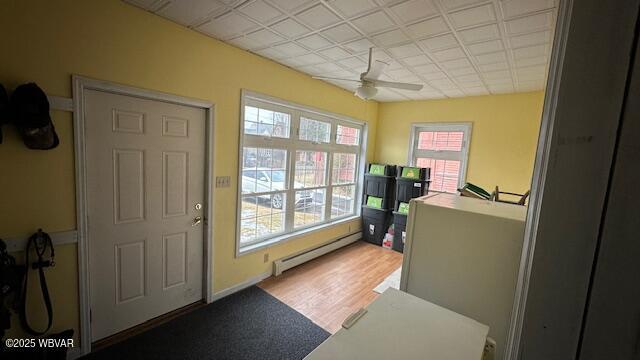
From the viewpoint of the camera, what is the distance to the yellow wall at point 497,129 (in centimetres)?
345

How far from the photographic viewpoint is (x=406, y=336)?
2.80 feet

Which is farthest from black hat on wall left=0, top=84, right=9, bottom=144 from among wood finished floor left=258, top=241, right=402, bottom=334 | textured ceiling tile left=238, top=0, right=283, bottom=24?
wood finished floor left=258, top=241, right=402, bottom=334

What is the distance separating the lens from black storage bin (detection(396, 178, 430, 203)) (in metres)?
4.07

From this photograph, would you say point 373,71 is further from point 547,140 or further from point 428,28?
point 547,140

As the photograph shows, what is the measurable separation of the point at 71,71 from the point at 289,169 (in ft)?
7.27

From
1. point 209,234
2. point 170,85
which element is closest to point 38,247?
point 209,234

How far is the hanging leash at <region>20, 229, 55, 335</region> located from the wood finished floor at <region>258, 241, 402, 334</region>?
177cm

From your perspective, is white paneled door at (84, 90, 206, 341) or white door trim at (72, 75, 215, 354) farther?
white paneled door at (84, 90, 206, 341)

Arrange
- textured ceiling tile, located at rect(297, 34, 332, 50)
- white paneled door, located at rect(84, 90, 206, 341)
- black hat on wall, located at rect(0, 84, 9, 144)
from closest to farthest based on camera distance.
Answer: black hat on wall, located at rect(0, 84, 9, 144) < white paneled door, located at rect(84, 90, 206, 341) < textured ceiling tile, located at rect(297, 34, 332, 50)

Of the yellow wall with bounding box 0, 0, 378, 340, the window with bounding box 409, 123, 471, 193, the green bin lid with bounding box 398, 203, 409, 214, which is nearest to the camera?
the yellow wall with bounding box 0, 0, 378, 340

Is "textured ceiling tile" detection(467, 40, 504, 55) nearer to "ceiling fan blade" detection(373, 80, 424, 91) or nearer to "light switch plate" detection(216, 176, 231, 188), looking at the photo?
"ceiling fan blade" detection(373, 80, 424, 91)

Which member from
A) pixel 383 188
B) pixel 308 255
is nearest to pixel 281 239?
pixel 308 255

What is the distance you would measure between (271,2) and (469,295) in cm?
220

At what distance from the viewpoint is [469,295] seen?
4.21 ft
